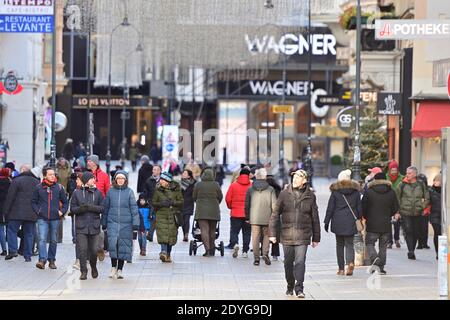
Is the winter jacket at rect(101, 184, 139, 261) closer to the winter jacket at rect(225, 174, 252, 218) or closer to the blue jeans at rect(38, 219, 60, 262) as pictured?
the blue jeans at rect(38, 219, 60, 262)

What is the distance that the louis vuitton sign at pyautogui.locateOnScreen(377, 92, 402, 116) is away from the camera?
35.5 meters

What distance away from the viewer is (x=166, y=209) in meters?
22.5

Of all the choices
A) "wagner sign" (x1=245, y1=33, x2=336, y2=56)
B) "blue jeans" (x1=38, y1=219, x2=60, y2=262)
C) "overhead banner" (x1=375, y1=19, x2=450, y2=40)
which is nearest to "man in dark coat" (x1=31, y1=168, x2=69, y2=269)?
"blue jeans" (x1=38, y1=219, x2=60, y2=262)

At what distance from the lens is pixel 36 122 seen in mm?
53500

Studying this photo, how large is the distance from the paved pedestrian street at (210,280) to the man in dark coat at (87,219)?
33 cm

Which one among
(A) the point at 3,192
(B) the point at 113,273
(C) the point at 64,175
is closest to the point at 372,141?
(C) the point at 64,175

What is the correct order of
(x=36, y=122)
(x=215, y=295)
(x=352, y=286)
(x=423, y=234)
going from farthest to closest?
(x=36, y=122) < (x=423, y=234) < (x=352, y=286) < (x=215, y=295)

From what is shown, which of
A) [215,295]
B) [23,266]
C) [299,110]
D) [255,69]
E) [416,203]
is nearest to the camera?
[215,295]

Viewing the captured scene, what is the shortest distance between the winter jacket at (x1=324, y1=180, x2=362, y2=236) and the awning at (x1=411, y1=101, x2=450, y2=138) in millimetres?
10238

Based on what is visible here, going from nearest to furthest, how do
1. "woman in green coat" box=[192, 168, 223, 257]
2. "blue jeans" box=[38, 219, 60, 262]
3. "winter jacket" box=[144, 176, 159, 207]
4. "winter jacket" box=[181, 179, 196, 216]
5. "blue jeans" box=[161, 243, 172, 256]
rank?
→ "blue jeans" box=[38, 219, 60, 262]
"blue jeans" box=[161, 243, 172, 256]
"woman in green coat" box=[192, 168, 223, 257]
"winter jacket" box=[144, 176, 159, 207]
"winter jacket" box=[181, 179, 196, 216]

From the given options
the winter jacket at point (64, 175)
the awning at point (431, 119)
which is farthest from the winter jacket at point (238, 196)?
the awning at point (431, 119)
